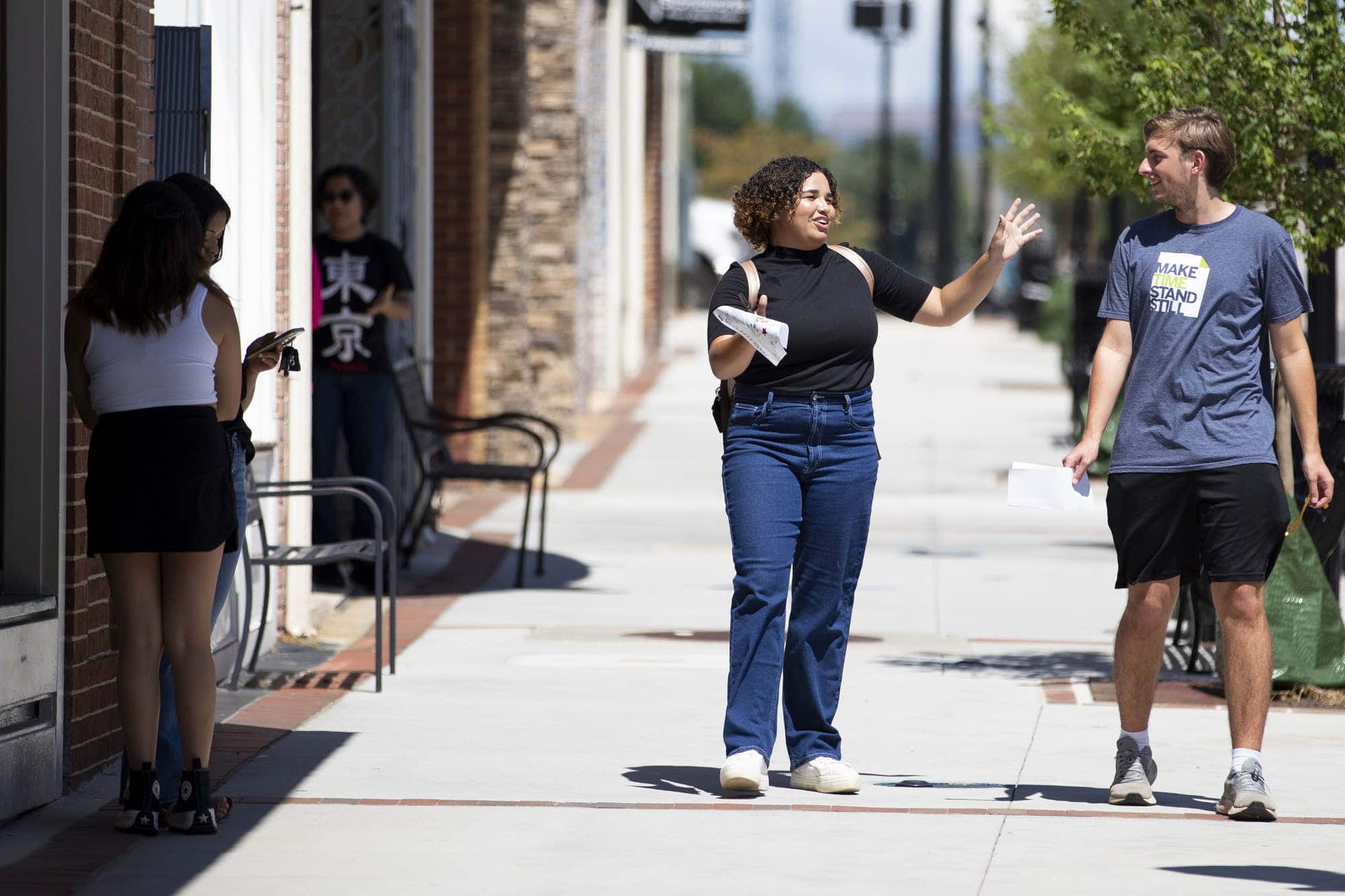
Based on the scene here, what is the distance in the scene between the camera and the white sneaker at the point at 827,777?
21.0ft

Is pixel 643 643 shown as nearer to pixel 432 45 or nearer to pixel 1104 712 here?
pixel 1104 712

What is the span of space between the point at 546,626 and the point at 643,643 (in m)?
0.63

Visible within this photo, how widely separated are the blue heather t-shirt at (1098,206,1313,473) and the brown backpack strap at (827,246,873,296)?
743mm

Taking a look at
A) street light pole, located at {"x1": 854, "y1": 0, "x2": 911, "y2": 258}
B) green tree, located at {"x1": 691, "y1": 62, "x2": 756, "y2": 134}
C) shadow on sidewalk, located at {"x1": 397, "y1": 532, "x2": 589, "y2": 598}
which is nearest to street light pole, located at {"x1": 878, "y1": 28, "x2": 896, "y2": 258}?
street light pole, located at {"x1": 854, "y1": 0, "x2": 911, "y2": 258}

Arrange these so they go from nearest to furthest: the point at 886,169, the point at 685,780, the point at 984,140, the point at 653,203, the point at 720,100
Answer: the point at 685,780 → the point at 653,203 → the point at 984,140 → the point at 886,169 → the point at 720,100


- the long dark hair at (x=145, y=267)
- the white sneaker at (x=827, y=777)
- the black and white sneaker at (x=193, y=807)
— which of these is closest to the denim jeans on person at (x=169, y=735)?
the black and white sneaker at (x=193, y=807)

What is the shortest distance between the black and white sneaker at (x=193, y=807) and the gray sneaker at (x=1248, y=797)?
263 centimetres

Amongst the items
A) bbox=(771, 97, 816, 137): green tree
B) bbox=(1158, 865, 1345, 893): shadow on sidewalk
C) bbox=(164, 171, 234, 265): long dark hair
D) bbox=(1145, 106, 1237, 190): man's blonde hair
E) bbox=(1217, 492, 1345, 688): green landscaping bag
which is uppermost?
bbox=(771, 97, 816, 137): green tree

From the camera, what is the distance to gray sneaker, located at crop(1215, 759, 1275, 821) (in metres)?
6.04

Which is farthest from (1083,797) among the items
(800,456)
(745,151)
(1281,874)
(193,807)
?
(745,151)

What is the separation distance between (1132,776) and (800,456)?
4.09 feet

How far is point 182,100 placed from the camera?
7715 mm

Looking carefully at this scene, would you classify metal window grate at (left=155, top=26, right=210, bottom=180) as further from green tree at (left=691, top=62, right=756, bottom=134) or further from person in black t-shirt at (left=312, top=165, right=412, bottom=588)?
green tree at (left=691, top=62, right=756, bottom=134)

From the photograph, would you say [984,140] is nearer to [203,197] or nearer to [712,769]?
[712,769]
